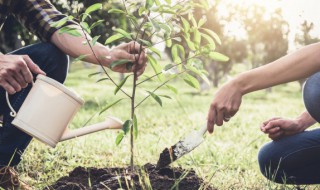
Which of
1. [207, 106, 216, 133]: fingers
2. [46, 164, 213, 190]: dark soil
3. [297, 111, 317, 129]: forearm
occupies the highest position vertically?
[207, 106, 216, 133]: fingers

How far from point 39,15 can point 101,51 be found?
50 centimetres

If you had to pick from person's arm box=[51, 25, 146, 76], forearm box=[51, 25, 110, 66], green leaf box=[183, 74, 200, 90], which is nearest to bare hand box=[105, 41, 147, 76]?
person's arm box=[51, 25, 146, 76]

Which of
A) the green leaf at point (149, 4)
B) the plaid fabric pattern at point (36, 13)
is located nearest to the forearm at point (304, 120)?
the green leaf at point (149, 4)

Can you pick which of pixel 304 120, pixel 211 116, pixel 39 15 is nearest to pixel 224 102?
pixel 211 116

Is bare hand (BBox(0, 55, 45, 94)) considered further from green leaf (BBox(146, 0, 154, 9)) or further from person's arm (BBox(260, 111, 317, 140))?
person's arm (BBox(260, 111, 317, 140))

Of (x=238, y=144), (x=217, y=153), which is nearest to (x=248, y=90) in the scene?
(x=217, y=153)

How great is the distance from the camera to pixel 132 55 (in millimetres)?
2197

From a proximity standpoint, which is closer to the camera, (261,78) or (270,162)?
(261,78)

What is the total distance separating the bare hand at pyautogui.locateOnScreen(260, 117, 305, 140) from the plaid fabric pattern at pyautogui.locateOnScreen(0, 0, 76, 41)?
4.55 feet

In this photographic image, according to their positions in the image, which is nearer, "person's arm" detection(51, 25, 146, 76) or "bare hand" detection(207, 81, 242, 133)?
"bare hand" detection(207, 81, 242, 133)

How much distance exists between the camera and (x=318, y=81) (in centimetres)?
210

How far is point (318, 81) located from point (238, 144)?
7.83 feet

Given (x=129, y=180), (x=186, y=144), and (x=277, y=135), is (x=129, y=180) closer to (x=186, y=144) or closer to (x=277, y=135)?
(x=186, y=144)

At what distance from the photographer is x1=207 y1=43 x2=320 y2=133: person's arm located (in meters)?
1.92
